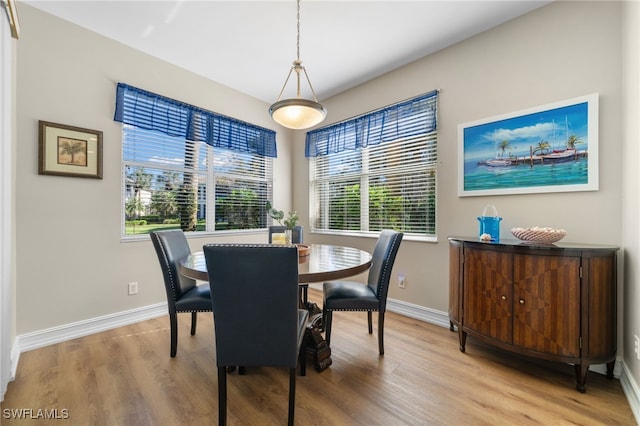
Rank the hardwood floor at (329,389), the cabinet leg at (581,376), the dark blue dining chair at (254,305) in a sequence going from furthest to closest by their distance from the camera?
the cabinet leg at (581,376) < the hardwood floor at (329,389) < the dark blue dining chair at (254,305)

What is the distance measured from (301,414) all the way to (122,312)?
7.30 feet

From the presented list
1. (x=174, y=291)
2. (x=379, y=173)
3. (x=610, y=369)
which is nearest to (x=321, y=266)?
(x=174, y=291)

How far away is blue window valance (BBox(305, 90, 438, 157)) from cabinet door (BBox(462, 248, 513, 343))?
1.45 m

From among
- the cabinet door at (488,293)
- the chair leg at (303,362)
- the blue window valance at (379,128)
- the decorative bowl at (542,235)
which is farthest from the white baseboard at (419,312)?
the blue window valance at (379,128)

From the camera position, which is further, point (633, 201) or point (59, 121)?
point (59, 121)

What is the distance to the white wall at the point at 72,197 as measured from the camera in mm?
2156

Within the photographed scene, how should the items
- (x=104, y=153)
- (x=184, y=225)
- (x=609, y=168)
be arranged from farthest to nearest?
(x=184, y=225), (x=104, y=153), (x=609, y=168)

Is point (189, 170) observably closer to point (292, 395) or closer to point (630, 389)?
point (292, 395)

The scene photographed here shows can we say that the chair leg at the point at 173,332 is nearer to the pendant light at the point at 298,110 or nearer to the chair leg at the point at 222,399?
the chair leg at the point at 222,399

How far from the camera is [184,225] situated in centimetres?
317

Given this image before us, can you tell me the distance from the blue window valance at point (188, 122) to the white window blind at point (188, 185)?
0.11 meters

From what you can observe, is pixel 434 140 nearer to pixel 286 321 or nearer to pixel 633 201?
pixel 633 201

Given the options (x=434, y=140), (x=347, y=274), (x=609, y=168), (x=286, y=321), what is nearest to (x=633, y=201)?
(x=609, y=168)

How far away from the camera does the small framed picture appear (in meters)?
2.22
